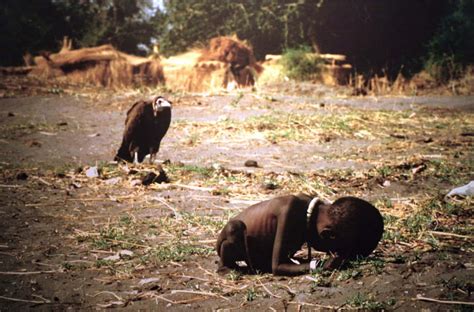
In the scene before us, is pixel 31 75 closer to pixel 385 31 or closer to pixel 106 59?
pixel 106 59

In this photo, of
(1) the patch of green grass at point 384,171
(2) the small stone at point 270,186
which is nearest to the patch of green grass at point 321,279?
(2) the small stone at point 270,186

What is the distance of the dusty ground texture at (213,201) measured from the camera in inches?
131

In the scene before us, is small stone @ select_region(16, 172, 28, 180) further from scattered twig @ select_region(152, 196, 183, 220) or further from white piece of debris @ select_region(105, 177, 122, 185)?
scattered twig @ select_region(152, 196, 183, 220)

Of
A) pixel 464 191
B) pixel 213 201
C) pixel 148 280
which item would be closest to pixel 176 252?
pixel 148 280

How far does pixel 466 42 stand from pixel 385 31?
3.80 metres

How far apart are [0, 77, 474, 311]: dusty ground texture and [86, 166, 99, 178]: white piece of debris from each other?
0.10 meters

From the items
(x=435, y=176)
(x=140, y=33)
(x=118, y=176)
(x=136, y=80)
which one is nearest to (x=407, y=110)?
(x=435, y=176)

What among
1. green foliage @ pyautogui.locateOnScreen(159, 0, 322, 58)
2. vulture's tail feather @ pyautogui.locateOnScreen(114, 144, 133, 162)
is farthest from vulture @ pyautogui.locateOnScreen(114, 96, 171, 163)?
green foliage @ pyautogui.locateOnScreen(159, 0, 322, 58)

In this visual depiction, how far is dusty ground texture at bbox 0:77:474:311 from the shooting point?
3326mm

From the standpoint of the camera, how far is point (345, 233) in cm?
339

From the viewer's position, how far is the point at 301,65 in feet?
73.5

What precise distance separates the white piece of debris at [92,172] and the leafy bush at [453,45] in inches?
666

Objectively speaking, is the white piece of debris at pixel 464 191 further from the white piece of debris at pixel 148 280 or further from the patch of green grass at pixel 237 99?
the patch of green grass at pixel 237 99

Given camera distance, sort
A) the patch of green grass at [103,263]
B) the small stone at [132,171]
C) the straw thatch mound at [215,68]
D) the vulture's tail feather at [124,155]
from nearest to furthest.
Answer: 1. the patch of green grass at [103,263]
2. the small stone at [132,171]
3. the vulture's tail feather at [124,155]
4. the straw thatch mound at [215,68]
